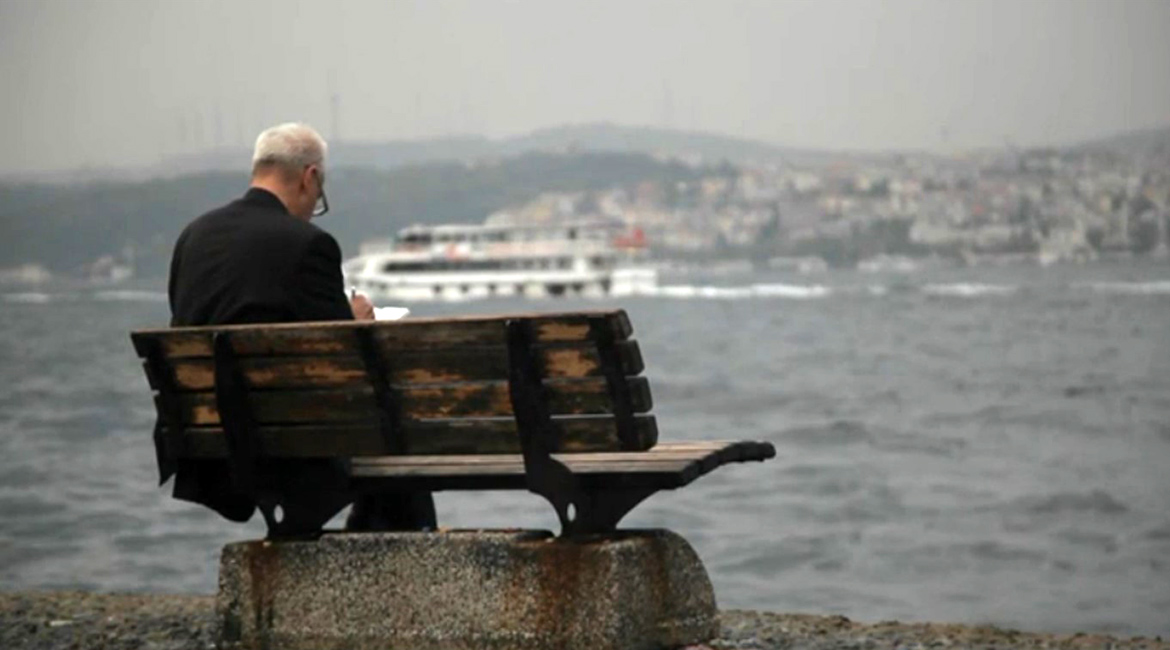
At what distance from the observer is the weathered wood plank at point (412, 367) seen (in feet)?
17.3

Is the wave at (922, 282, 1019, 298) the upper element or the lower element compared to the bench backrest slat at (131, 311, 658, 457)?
lower

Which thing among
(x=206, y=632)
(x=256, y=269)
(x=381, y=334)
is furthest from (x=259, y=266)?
(x=206, y=632)

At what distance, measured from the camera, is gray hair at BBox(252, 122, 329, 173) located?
19.4ft

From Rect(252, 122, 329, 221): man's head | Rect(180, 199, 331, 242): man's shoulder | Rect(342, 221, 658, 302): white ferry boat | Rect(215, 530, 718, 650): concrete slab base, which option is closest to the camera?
Rect(215, 530, 718, 650): concrete slab base

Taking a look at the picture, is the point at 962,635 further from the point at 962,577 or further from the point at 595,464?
the point at 962,577

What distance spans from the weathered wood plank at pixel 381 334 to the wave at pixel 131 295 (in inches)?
3710

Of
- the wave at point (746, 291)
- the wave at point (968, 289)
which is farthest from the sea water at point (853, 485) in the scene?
the wave at point (746, 291)

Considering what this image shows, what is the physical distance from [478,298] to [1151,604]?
7625 cm

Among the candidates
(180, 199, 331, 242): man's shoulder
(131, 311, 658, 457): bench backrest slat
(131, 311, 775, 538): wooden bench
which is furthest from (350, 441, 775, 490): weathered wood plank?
(180, 199, 331, 242): man's shoulder

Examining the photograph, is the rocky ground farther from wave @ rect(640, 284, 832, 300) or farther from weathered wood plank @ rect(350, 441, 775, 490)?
wave @ rect(640, 284, 832, 300)

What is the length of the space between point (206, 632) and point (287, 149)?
6.05ft

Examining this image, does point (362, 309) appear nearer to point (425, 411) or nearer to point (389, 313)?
point (389, 313)

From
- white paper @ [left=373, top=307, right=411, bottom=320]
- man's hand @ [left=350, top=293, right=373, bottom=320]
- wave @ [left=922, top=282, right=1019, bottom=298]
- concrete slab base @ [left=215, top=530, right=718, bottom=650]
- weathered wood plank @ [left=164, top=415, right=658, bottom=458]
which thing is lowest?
wave @ [left=922, top=282, right=1019, bottom=298]

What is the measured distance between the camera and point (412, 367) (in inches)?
216
